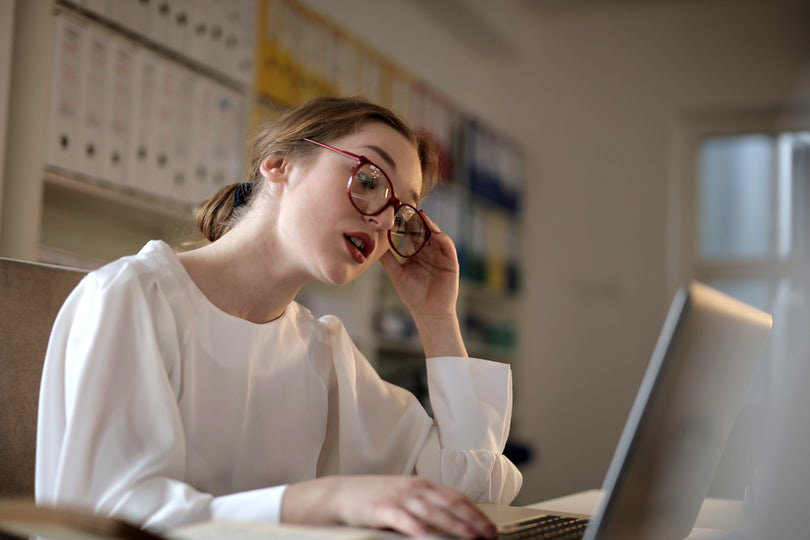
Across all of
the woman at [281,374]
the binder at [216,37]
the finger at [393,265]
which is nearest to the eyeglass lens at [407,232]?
the woman at [281,374]

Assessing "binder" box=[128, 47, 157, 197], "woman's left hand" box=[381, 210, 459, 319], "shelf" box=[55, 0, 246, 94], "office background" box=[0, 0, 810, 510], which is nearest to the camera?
"woman's left hand" box=[381, 210, 459, 319]

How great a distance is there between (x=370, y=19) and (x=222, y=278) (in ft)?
10.1

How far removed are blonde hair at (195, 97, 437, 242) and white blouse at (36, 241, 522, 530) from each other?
21 centimetres

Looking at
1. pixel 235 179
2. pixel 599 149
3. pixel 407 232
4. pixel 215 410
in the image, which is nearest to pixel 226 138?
pixel 235 179

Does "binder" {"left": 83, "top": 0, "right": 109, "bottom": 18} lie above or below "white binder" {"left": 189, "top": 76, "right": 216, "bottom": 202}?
above

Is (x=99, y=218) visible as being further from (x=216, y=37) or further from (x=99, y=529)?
(x=99, y=529)

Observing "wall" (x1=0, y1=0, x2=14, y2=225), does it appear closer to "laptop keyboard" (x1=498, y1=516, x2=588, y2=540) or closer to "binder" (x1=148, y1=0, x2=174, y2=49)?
"binder" (x1=148, y1=0, x2=174, y2=49)

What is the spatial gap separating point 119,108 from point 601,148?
349cm

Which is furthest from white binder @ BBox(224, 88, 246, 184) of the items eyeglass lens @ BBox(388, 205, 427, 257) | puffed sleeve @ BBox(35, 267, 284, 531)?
puffed sleeve @ BBox(35, 267, 284, 531)

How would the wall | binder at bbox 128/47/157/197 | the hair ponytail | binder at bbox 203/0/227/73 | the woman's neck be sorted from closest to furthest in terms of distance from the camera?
the woman's neck, the hair ponytail, the wall, binder at bbox 128/47/157/197, binder at bbox 203/0/227/73

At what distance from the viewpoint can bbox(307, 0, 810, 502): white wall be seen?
5.06m

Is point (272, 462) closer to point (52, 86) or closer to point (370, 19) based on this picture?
point (52, 86)

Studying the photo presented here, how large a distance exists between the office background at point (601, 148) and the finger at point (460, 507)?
4009 millimetres

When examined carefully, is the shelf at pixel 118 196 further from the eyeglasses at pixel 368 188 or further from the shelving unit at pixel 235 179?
the eyeglasses at pixel 368 188
